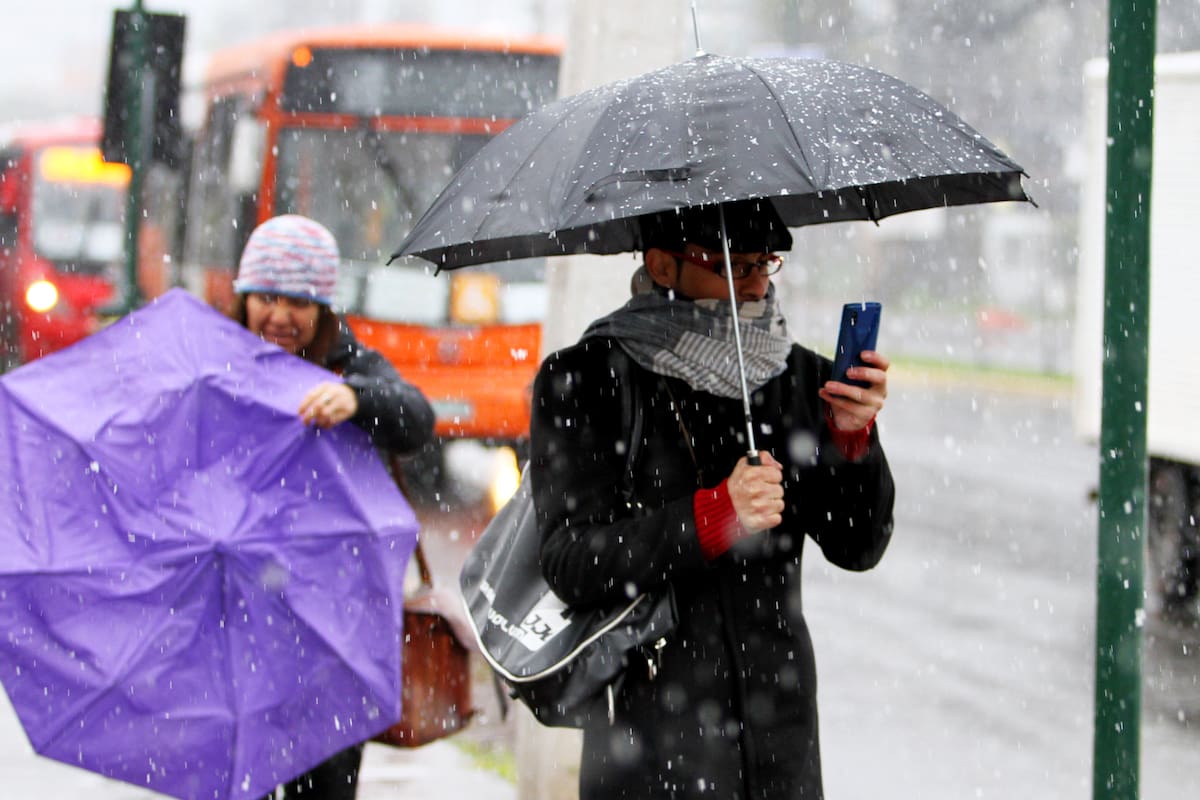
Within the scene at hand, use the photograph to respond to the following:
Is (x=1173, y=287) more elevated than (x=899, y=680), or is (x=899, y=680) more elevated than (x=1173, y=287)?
(x=1173, y=287)

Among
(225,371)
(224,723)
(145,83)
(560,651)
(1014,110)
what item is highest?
(1014,110)

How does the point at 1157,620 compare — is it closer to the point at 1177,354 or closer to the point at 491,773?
the point at 1177,354

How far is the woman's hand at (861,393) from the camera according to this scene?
281 cm

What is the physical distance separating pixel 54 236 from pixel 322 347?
637 inches

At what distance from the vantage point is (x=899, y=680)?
7.97m

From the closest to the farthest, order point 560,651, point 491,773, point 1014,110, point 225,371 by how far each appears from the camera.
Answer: point 560,651 < point 225,371 < point 491,773 < point 1014,110

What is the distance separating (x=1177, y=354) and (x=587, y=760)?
7.45 meters


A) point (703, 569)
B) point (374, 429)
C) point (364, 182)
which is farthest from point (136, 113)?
point (703, 569)

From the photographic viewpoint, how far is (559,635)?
9.46ft

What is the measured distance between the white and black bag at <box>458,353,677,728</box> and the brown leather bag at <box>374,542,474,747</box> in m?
1.05

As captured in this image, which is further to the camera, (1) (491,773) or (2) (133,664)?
(1) (491,773)

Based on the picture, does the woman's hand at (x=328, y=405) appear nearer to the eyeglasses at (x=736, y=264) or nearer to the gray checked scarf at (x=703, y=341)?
the gray checked scarf at (x=703, y=341)

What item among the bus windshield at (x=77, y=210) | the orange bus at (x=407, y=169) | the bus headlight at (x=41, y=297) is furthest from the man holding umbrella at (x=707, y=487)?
the bus windshield at (x=77, y=210)

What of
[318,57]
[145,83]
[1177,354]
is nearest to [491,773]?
[145,83]
